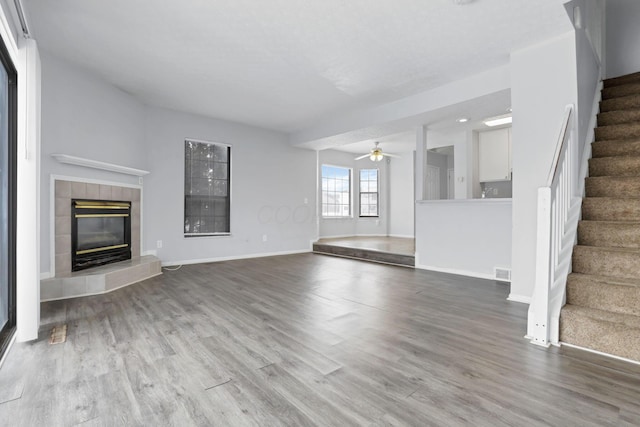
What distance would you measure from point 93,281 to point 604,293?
15.7 ft

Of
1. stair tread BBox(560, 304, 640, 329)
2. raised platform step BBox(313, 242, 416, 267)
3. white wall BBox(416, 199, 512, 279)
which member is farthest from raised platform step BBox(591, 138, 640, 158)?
raised platform step BBox(313, 242, 416, 267)

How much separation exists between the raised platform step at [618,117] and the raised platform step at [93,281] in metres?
5.83

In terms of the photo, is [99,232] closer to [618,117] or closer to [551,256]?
[551,256]

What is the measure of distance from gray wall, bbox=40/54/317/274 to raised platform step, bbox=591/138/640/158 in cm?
508

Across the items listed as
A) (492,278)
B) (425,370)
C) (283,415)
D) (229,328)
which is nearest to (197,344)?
(229,328)

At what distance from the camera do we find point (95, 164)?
3861 millimetres

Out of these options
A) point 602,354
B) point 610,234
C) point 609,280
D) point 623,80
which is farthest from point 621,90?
point 602,354

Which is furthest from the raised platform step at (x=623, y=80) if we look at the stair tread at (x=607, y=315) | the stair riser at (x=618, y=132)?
the stair tread at (x=607, y=315)

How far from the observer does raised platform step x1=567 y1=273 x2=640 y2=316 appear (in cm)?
212

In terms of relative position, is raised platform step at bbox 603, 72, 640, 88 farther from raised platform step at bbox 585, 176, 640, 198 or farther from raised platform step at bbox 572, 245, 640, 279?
raised platform step at bbox 572, 245, 640, 279

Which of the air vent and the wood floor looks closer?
the wood floor

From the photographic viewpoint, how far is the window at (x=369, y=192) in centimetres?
924

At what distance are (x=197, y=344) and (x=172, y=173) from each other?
3.82 meters

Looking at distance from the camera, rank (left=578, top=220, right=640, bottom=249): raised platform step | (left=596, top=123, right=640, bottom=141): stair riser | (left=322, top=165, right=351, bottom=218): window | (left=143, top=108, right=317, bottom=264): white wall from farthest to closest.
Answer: (left=322, top=165, right=351, bottom=218): window → (left=143, top=108, right=317, bottom=264): white wall → (left=596, top=123, right=640, bottom=141): stair riser → (left=578, top=220, right=640, bottom=249): raised platform step
